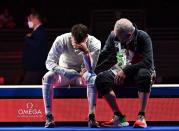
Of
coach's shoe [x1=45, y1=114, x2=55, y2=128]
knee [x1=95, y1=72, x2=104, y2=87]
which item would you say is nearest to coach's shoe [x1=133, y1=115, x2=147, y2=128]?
knee [x1=95, y1=72, x2=104, y2=87]

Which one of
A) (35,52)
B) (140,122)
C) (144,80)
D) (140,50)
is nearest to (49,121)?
(140,122)

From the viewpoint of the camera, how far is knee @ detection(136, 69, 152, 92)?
5.26 metres

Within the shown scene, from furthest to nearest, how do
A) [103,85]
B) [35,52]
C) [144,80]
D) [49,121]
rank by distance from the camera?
[35,52]
[49,121]
[103,85]
[144,80]

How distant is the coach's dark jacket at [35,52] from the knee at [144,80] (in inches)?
76.5

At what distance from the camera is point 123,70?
5.37 m

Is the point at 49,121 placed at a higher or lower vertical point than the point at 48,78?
lower

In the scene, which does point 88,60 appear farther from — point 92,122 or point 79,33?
point 92,122

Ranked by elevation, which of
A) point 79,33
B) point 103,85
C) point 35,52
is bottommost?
point 103,85

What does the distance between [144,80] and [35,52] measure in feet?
7.17

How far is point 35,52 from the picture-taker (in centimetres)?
709

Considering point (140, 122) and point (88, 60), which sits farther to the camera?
point (88, 60)

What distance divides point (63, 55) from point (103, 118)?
736 millimetres

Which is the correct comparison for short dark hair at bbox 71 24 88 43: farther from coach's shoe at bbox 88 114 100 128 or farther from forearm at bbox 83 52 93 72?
coach's shoe at bbox 88 114 100 128

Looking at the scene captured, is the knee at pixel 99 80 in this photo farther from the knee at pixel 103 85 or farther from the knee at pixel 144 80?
the knee at pixel 144 80
